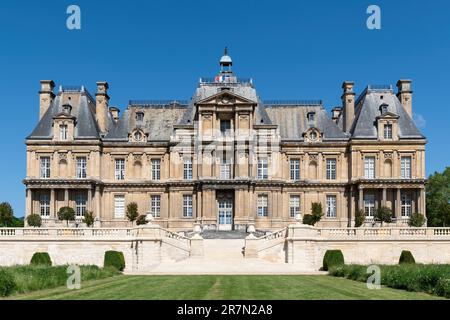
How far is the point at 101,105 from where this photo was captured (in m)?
56.4

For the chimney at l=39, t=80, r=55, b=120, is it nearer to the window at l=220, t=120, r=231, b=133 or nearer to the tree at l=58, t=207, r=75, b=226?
the tree at l=58, t=207, r=75, b=226

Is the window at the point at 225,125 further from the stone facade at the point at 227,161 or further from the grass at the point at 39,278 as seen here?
the grass at the point at 39,278

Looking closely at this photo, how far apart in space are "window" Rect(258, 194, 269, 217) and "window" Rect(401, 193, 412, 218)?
11.2 metres

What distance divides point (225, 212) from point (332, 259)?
19485 mm

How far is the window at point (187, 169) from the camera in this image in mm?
54562

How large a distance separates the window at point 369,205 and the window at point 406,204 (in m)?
2.43

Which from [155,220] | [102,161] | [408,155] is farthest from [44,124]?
[408,155]

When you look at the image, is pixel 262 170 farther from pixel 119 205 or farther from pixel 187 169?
pixel 119 205

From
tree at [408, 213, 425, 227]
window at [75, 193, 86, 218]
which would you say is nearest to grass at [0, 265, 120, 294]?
window at [75, 193, 86, 218]

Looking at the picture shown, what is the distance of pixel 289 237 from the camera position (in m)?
37.5

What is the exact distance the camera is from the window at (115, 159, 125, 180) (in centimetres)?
5544
